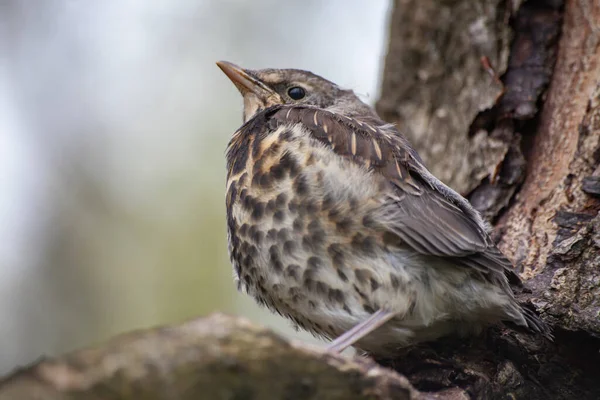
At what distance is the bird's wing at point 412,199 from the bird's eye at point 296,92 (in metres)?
0.87

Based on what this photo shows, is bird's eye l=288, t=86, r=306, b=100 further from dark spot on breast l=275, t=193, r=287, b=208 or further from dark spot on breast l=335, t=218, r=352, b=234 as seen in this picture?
dark spot on breast l=335, t=218, r=352, b=234

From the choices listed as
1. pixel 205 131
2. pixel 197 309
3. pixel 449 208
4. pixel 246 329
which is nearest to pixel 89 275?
pixel 197 309

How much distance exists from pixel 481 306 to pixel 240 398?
1530 mm

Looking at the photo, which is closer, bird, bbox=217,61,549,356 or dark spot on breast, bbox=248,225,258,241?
bird, bbox=217,61,549,356

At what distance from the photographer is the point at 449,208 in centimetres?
359

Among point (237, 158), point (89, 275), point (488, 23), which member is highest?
point (488, 23)

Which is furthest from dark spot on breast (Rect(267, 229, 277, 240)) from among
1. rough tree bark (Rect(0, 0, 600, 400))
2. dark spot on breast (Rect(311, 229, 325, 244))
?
rough tree bark (Rect(0, 0, 600, 400))

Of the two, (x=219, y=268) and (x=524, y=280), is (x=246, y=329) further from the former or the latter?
(x=219, y=268)

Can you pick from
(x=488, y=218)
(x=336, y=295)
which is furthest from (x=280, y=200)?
(x=488, y=218)

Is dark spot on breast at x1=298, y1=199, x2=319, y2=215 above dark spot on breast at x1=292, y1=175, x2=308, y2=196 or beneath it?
beneath

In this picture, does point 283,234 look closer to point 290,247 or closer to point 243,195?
point 290,247

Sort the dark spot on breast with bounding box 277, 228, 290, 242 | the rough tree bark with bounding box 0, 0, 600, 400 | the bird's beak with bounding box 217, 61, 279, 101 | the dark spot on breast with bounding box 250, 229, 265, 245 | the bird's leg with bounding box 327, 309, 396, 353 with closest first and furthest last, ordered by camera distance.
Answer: the rough tree bark with bounding box 0, 0, 600, 400 → the bird's leg with bounding box 327, 309, 396, 353 → the dark spot on breast with bounding box 277, 228, 290, 242 → the dark spot on breast with bounding box 250, 229, 265, 245 → the bird's beak with bounding box 217, 61, 279, 101

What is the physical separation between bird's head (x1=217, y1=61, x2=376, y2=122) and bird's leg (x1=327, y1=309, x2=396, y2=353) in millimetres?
1969

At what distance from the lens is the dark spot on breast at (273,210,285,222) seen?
3389 mm
